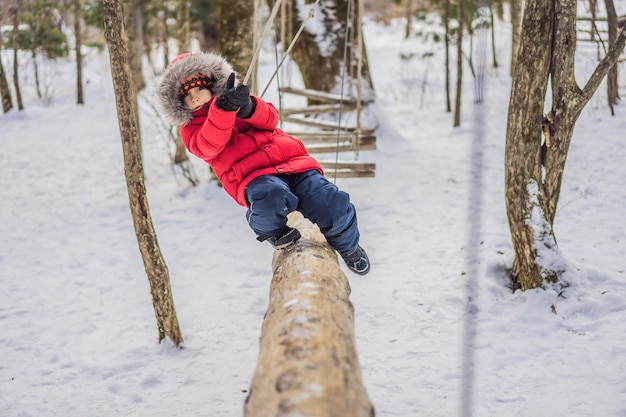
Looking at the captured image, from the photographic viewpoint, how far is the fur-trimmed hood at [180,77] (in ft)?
9.30

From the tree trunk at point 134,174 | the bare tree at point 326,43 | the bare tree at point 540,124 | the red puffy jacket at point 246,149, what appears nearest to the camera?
the red puffy jacket at point 246,149

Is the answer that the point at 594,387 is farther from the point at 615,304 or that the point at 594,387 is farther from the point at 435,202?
the point at 435,202

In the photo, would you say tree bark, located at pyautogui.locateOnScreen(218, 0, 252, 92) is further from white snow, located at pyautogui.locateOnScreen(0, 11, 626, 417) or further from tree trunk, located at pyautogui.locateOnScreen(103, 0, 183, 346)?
tree trunk, located at pyautogui.locateOnScreen(103, 0, 183, 346)

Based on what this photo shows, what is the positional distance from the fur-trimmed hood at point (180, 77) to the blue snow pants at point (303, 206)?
53cm

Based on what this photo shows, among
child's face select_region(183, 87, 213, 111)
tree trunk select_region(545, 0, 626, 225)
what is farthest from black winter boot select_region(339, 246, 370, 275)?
tree trunk select_region(545, 0, 626, 225)

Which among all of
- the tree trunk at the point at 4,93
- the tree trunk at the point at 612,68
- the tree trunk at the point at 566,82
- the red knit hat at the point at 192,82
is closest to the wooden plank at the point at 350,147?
the tree trunk at the point at 566,82

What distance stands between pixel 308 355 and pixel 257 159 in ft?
4.84

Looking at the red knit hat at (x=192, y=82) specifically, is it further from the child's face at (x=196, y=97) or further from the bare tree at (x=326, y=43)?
the bare tree at (x=326, y=43)

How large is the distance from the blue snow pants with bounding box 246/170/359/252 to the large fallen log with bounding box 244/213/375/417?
46 centimetres

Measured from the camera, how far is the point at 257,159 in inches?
111

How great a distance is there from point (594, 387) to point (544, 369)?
293 millimetres

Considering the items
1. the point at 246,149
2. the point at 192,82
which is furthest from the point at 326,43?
the point at 246,149

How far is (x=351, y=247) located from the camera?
2.82 m

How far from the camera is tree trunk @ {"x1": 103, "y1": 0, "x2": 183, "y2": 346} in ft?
11.5
